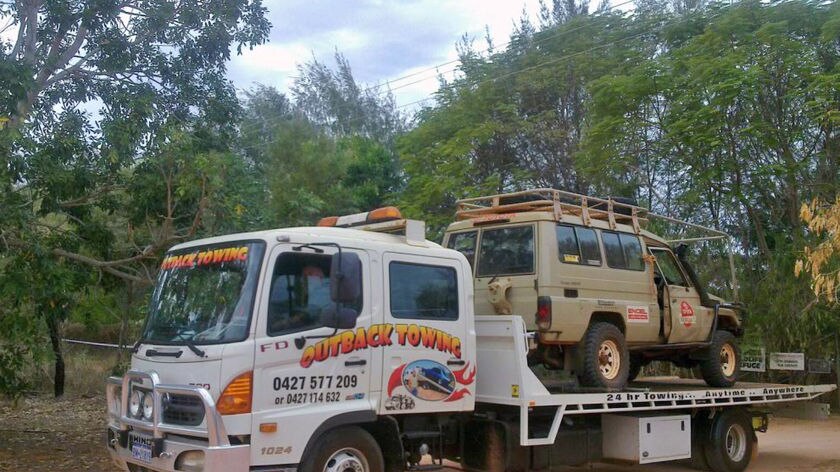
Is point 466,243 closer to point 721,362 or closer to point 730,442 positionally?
point 721,362

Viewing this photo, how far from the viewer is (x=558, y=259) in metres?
9.09

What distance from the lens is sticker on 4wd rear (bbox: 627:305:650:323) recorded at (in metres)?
9.77

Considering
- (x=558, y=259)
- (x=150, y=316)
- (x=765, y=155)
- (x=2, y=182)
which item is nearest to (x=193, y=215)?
(x=2, y=182)

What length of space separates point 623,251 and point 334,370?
14.4ft

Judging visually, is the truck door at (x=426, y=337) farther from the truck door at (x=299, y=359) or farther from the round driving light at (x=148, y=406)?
the round driving light at (x=148, y=406)

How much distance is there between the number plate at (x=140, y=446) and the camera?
6.76 metres

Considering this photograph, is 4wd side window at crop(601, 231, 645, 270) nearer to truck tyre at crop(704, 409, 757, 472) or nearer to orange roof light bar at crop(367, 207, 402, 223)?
truck tyre at crop(704, 409, 757, 472)

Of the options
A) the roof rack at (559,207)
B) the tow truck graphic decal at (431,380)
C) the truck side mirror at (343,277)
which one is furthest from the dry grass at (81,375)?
the truck side mirror at (343,277)

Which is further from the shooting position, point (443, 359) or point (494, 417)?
point (494, 417)

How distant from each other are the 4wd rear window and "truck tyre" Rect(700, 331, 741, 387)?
318cm

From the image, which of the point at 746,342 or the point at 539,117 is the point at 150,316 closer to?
the point at 746,342

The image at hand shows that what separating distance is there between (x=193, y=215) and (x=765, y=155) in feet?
34.9

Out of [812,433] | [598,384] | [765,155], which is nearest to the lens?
[598,384]

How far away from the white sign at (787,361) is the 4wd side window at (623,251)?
238 inches
